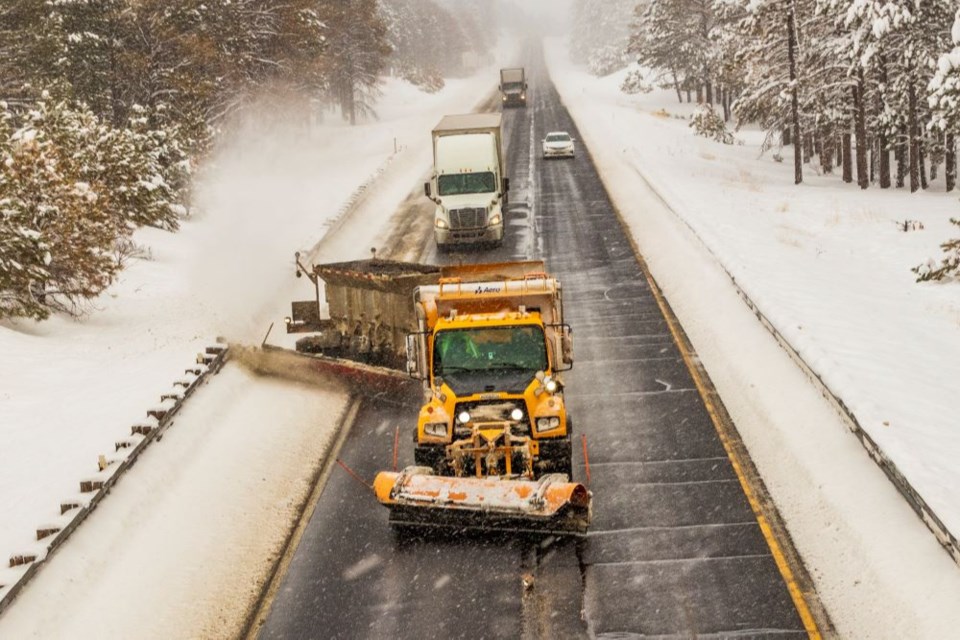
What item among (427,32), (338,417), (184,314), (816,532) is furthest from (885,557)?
(427,32)

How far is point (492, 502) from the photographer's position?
10.9 metres

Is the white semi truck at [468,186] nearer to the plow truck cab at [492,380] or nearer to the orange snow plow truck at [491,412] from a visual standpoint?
the orange snow plow truck at [491,412]

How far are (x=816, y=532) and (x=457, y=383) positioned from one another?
15.7 ft

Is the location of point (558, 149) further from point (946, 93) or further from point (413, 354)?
point (413, 354)

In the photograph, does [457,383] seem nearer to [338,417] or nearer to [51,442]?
[338,417]

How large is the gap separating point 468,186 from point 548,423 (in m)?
16.8

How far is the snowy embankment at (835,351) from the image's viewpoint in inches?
416

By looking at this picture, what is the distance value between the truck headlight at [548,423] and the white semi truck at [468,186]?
51.5ft

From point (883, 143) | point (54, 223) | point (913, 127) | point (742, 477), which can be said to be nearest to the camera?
point (742, 477)

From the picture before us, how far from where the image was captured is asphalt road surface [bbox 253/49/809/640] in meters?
10.1

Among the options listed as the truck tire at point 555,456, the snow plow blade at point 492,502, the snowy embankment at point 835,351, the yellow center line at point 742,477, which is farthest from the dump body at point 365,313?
the snow plow blade at point 492,502

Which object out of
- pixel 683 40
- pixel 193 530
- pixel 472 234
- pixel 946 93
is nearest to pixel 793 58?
pixel 946 93

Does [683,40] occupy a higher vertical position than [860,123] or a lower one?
higher

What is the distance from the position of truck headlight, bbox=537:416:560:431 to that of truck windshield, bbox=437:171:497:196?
16.5 meters
